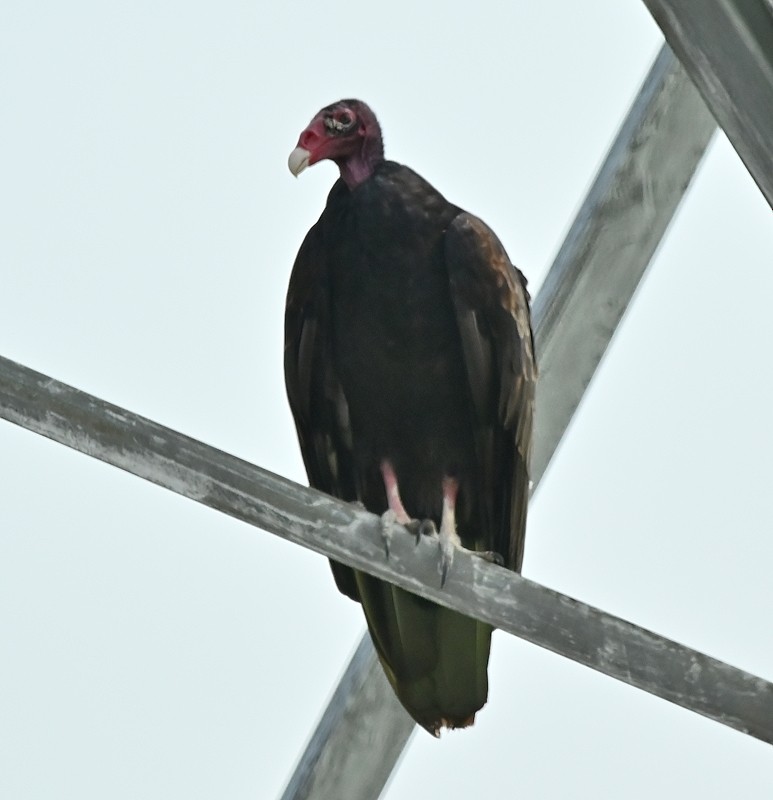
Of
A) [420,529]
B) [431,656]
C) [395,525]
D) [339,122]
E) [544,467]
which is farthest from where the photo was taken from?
[544,467]

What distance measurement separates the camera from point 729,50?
1691mm

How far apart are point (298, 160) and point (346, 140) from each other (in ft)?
0.45

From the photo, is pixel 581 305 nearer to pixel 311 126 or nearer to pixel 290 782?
pixel 311 126

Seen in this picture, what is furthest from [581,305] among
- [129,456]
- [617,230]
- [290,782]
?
[129,456]

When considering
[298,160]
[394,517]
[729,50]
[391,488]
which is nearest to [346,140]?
[298,160]

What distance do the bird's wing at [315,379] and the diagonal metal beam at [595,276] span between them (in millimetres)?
365

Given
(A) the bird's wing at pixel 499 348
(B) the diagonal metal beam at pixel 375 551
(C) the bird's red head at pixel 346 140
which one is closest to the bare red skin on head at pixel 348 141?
(C) the bird's red head at pixel 346 140

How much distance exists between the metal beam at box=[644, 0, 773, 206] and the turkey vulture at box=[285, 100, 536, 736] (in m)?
1.02

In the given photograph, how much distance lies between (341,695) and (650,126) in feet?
4.18

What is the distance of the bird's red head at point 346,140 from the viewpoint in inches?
113

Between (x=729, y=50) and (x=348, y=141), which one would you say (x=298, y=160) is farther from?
(x=729, y=50)

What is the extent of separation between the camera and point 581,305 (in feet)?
9.52

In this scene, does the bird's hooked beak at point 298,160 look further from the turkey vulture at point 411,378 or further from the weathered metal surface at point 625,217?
the weathered metal surface at point 625,217

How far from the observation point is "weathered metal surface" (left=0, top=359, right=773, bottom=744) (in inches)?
72.2
